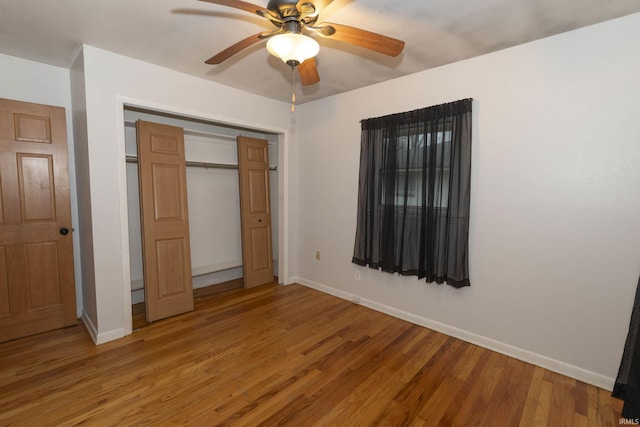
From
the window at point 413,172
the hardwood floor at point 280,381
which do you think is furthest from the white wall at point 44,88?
the window at point 413,172

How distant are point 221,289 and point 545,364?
11.8 feet

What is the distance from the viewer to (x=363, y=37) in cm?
165

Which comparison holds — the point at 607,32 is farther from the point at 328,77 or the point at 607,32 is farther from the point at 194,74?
the point at 194,74

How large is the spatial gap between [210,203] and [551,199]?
12.5 feet

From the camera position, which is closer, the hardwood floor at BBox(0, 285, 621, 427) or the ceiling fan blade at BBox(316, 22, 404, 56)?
the ceiling fan blade at BBox(316, 22, 404, 56)

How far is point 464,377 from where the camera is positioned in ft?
7.05

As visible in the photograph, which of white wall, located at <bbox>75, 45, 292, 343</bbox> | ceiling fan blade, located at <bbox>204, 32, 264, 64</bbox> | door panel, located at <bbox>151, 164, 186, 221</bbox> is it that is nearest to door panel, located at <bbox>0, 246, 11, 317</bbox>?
white wall, located at <bbox>75, 45, 292, 343</bbox>

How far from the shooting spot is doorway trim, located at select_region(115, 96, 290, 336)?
2.61 metres

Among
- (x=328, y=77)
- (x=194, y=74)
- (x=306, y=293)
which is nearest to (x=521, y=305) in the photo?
(x=306, y=293)

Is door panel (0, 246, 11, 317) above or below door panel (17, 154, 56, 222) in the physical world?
below

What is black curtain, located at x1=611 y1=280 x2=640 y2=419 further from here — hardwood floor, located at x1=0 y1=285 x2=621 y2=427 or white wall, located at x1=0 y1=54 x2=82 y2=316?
white wall, located at x1=0 y1=54 x2=82 y2=316

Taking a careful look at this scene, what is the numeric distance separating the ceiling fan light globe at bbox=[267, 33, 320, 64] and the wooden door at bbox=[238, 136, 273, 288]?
7.71 ft

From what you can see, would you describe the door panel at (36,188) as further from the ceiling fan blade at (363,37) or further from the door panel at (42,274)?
the ceiling fan blade at (363,37)

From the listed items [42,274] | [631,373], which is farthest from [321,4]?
[42,274]
